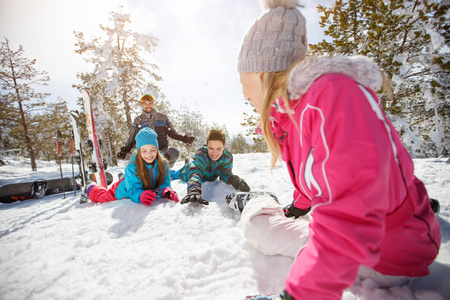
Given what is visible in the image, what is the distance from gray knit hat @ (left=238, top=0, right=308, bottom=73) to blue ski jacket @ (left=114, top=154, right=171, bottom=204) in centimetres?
236

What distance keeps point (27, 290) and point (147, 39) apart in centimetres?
1392

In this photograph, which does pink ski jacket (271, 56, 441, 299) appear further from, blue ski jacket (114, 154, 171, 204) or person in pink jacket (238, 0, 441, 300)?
blue ski jacket (114, 154, 171, 204)

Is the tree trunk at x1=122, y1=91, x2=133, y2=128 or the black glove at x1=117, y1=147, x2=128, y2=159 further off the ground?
the tree trunk at x1=122, y1=91, x2=133, y2=128

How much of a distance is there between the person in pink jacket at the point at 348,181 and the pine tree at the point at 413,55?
7013 millimetres

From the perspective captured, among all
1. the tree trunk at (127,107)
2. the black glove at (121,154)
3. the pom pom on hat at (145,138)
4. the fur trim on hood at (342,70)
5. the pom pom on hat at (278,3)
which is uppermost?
the tree trunk at (127,107)

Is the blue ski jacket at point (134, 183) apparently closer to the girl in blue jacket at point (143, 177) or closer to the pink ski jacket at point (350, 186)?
the girl in blue jacket at point (143, 177)

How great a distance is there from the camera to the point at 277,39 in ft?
3.71

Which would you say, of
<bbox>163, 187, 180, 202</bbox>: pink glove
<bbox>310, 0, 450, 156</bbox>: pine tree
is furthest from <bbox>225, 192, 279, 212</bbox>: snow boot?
<bbox>310, 0, 450, 156</bbox>: pine tree

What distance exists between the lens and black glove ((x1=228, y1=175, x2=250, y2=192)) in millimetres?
3102

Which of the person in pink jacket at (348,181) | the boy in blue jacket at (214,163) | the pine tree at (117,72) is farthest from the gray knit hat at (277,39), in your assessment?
the pine tree at (117,72)

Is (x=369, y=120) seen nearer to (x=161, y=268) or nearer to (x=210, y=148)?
(x=161, y=268)

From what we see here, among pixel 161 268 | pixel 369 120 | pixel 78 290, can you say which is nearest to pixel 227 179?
pixel 161 268

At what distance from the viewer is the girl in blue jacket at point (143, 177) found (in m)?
2.84

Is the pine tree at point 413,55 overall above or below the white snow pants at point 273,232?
above
